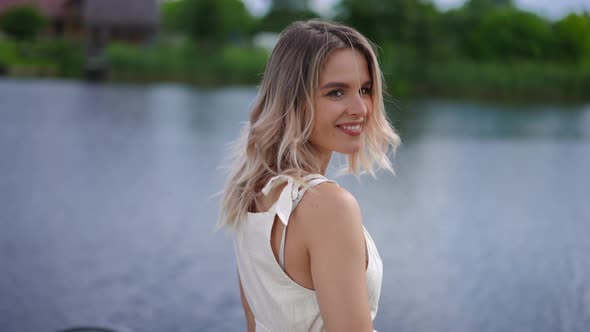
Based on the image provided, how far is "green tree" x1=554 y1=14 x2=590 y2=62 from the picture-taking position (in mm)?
43938

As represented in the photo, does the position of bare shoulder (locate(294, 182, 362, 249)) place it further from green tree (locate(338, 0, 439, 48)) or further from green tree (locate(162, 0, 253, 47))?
green tree (locate(162, 0, 253, 47))

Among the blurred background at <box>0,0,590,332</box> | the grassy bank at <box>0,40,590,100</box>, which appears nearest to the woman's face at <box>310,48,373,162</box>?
the blurred background at <box>0,0,590,332</box>

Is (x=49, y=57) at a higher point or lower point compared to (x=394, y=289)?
lower

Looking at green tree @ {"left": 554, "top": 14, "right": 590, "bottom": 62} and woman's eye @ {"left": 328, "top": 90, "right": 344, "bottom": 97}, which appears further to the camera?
green tree @ {"left": 554, "top": 14, "right": 590, "bottom": 62}

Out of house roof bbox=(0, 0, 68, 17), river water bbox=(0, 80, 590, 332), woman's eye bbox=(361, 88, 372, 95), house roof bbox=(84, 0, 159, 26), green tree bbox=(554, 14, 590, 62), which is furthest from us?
house roof bbox=(0, 0, 68, 17)

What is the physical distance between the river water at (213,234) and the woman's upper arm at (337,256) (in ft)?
2.44

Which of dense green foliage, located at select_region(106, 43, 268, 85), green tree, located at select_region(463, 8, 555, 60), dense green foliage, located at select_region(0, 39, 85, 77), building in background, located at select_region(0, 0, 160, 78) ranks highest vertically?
green tree, located at select_region(463, 8, 555, 60)

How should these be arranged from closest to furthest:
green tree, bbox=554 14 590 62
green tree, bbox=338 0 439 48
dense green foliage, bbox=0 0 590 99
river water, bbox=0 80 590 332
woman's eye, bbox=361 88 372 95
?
woman's eye, bbox=361 88 372 95 → river water, bbox=0 80 590 332 → dense green foliage, bbox=0 0 590 99 → green tree, bbox=338 0 439 48 → green tree, bbox=554 14 590 62

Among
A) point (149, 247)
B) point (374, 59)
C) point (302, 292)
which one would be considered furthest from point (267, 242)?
point (149, 247)

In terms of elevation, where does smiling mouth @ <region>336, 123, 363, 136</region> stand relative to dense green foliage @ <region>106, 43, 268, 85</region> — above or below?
above

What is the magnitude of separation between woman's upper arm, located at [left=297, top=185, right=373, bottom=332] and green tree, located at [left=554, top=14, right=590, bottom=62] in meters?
45.0

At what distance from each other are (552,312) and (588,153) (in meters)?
10.8

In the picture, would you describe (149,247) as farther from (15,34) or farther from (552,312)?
(15,34)

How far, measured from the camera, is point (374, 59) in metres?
1.50
